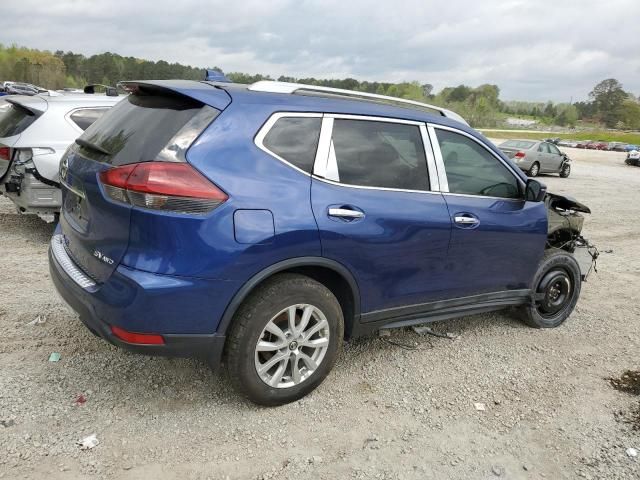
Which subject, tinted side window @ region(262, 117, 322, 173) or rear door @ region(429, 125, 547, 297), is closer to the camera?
tinted side window @ region(262, 117, 322, 173)

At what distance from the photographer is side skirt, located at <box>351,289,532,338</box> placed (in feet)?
11.1

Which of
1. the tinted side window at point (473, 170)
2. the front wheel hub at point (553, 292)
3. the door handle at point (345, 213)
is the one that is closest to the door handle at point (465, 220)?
the tinted side window at point (473, 170)

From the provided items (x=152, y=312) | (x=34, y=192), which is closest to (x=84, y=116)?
(x=34, y=192)

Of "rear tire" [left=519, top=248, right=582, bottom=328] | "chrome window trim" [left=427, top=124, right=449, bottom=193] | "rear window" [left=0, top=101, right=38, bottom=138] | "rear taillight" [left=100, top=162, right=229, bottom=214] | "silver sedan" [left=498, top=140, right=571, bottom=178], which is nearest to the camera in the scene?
"rear taillight" [left=100, top=162, right=229, bottom=214]

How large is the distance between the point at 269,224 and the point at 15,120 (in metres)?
4.83

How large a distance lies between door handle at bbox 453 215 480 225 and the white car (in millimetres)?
4253

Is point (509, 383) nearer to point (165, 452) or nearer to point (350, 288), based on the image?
point (350, 288)

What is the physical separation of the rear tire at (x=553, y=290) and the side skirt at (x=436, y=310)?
16 cm

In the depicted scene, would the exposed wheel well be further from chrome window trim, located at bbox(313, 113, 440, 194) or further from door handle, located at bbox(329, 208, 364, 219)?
door handle, located at bbox(329, 208, 364, 219)

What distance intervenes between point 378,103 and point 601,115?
139883mm

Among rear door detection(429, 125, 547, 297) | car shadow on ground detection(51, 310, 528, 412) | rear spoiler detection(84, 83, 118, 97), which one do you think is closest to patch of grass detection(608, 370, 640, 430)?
rear door detection(429, 125, 547, 297)

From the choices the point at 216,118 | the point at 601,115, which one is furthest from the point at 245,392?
the point at 601,115

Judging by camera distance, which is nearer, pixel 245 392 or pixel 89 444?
pixel 89 444

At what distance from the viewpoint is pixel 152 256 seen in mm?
2541
